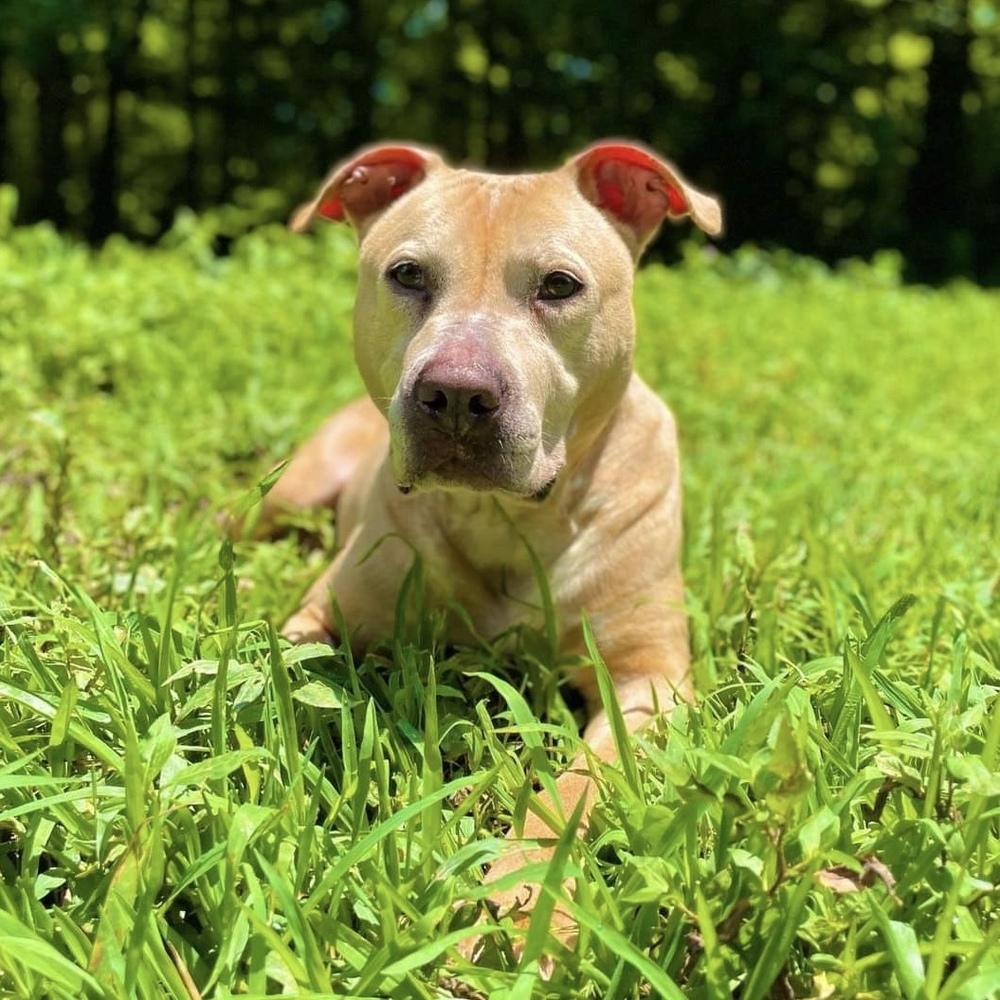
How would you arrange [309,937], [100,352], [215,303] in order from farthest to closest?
[215,303]
[100,352]
[309,937]

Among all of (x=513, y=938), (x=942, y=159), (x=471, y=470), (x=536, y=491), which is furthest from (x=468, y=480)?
(x=942, y=159)

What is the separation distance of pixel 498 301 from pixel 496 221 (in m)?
0.22

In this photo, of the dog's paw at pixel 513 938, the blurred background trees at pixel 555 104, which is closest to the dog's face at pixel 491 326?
the dog's paw at pixel 513 938

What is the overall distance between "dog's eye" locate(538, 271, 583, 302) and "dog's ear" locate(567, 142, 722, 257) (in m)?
0.40

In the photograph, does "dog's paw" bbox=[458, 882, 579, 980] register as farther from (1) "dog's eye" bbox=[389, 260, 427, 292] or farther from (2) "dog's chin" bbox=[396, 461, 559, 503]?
(1) "dog's eye" bbox=[389, 260, 427, 292]

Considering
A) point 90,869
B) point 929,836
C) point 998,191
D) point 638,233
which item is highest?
point 638,233

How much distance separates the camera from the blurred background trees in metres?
15.4

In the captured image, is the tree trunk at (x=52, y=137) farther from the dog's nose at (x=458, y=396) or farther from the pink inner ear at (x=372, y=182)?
the dog's nose at (x=458, y=396)

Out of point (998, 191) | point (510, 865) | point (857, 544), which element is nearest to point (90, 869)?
point (510, 865)

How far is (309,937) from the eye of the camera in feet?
5.25

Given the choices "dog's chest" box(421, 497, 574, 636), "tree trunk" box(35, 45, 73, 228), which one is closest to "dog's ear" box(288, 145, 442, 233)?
"dog's chest" box(421, 497, 574, 636)

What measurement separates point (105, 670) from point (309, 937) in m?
0.75

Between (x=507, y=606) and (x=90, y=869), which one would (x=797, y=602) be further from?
(x=90, y=869)

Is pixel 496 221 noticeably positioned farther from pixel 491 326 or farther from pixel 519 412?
pixel 519 412
